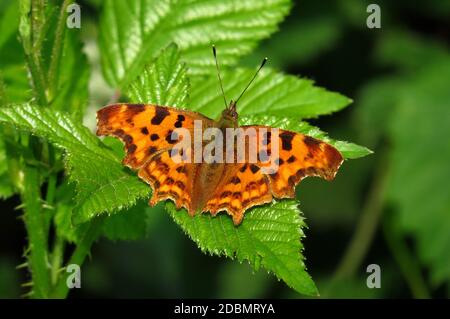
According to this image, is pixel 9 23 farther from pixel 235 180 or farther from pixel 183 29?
pixel 235 180

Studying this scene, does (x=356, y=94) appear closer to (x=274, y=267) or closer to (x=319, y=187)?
(x=319, y=187)

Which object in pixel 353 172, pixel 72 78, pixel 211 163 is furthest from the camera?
pixel 353 172

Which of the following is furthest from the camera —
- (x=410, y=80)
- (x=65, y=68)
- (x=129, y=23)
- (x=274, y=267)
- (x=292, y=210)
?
(x=410, y=80)

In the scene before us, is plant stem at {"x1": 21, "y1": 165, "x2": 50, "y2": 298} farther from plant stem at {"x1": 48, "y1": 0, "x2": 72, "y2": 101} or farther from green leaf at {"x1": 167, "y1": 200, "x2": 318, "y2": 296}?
green leaf at {"x1": 167, "y1": 200, "x2": 318, "y2": 296}

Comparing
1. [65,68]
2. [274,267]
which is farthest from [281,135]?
[65,68]

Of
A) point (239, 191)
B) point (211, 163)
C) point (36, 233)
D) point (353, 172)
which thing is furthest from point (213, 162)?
point (353, 172)

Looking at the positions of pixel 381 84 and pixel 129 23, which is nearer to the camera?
pixel 129 23
